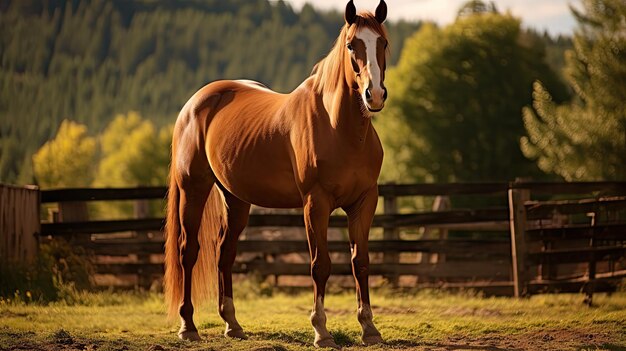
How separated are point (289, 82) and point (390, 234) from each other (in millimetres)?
96975

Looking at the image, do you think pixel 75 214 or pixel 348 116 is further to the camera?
pixel 75 214

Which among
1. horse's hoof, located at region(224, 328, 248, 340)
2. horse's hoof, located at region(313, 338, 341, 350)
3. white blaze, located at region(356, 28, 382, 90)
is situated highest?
white blaze, located at region(356, 28, 382, 90)

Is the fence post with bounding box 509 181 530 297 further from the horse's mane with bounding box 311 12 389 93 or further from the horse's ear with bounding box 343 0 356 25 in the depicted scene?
the horse's ear with bounding box 343 0 356 25

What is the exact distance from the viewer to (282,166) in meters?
6.95

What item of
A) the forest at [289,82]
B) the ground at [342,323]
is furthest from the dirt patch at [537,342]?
the forest at [289,82]

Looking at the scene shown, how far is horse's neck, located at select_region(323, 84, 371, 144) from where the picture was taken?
21.3 feet

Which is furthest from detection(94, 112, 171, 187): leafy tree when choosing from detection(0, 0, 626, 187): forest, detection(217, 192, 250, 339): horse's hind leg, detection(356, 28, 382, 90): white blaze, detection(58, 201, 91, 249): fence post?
detection(356, 28, 382, 90): white blaze

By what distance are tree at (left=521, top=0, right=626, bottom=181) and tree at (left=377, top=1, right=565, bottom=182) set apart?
247 inches

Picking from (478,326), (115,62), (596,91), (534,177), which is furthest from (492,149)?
(115,62)

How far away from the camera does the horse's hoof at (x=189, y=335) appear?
7219mm

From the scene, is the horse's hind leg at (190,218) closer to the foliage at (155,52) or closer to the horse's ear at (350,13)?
the horse's ear at (350,13)

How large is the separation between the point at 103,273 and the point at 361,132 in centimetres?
656

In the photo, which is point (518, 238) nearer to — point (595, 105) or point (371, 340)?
point (371, 340)

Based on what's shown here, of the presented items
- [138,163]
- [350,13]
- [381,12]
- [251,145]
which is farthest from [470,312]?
[138,163]
